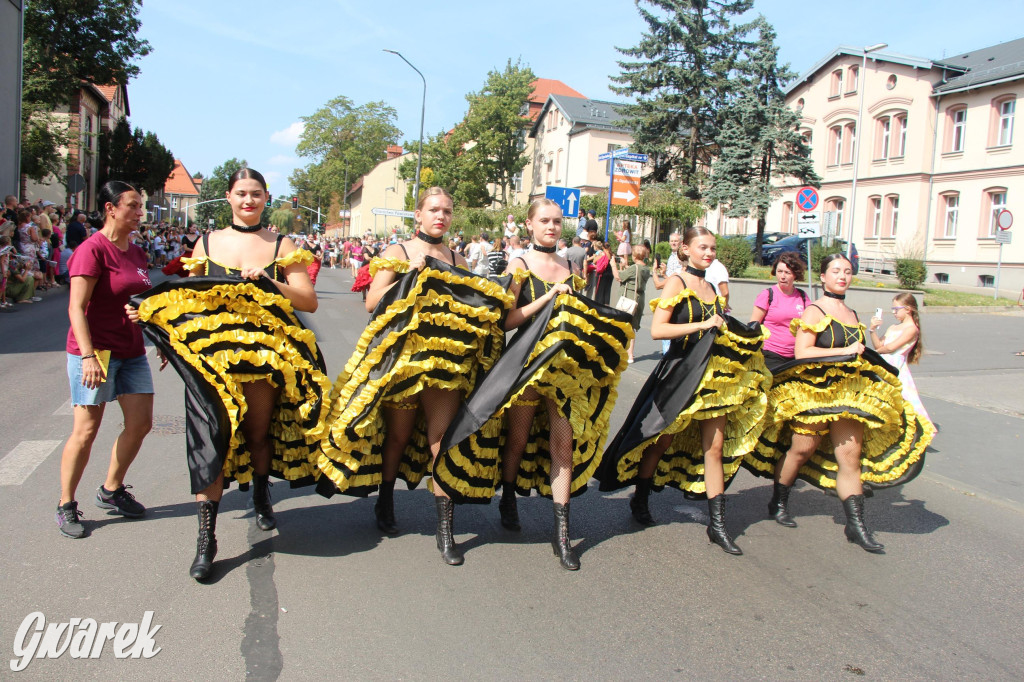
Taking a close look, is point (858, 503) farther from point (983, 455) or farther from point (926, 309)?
point (926, 309)

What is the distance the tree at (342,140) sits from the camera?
88250 millimetres

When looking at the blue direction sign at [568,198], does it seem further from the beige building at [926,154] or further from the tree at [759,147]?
the beige building at [926,154]

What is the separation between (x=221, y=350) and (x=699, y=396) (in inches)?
104

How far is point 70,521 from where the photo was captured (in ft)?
14.0

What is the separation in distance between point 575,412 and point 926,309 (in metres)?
21.6

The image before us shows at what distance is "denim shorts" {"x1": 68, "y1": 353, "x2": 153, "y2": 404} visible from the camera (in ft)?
13.9

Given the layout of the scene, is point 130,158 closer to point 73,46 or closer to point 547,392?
point 73,46

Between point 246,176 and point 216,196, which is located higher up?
point 216,196

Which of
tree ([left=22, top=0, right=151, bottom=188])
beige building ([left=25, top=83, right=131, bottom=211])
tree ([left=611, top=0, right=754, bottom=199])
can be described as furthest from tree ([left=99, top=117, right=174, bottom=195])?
tree ([left=611, top=0, right=754, bottom=199])

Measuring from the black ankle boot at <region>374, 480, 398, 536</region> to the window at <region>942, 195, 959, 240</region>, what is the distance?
36.8 metres

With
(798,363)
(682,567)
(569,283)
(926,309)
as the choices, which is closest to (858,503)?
(798,363)

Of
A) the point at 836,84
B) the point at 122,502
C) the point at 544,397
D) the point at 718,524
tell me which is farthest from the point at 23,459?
the point at 836,84

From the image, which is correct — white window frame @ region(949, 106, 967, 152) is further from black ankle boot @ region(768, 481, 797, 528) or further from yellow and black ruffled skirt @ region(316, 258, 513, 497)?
yellow and black ruffled skirt @ region(316, 258, 513, 497)

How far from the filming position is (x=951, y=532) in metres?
5.12
